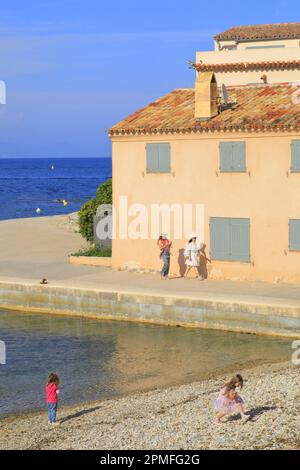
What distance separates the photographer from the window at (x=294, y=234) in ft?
101

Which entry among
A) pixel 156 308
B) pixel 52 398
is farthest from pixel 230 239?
pixel 52 398

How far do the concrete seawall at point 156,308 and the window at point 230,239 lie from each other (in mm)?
→ 3692

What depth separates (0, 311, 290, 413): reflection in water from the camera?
75.7 feet

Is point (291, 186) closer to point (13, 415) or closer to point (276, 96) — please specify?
point (276, 96)

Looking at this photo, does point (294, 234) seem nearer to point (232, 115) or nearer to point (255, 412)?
point (232, 115)

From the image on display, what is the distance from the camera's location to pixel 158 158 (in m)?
33.6

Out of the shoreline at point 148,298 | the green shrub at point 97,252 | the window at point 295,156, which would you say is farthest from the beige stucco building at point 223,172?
the green shrub at point 97,252

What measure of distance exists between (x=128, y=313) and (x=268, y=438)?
1287cm

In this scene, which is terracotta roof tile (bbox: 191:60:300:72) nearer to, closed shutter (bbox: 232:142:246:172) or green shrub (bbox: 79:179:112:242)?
green shrub (bbox: 79:179:112:242)

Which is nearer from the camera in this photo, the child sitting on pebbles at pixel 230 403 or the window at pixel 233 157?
the child sitting on pebbles at pixel 230 403

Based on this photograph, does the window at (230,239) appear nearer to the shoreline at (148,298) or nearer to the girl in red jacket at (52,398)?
the shoreline at (148,298)

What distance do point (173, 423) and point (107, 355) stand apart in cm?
765

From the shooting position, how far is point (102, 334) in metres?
28.6
